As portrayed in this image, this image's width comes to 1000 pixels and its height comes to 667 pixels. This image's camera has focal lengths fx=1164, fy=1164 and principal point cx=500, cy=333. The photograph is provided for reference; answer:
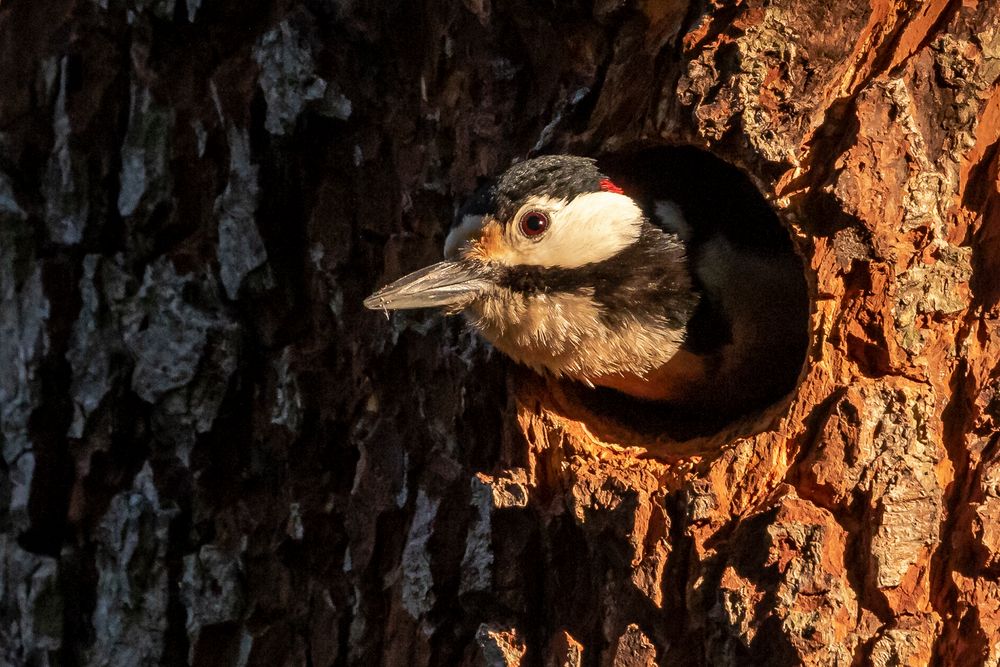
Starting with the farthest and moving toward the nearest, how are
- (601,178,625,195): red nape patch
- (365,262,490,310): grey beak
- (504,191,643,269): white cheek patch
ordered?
(601,178,625,195): red nape patch
(504,191,643,269): white cheek patch
(365,262,490,310): grey beak

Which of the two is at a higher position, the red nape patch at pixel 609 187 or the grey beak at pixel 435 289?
the red nape patch at pixel 609 187

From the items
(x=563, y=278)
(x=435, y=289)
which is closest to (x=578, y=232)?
(x=563, y=278)

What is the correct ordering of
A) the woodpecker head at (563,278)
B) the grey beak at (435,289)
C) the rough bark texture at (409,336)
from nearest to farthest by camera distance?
the rough bark texture at (409,336) → the grey beak at (435,289) → the woodpecker head at (563,278)

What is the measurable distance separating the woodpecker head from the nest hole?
0.08 meters

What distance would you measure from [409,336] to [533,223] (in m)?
0.42

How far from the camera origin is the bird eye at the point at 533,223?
2.85 meters

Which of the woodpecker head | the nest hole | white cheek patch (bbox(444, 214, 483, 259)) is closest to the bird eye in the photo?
the woodpecker head

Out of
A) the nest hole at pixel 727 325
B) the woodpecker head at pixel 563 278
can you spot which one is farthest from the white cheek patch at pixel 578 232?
the nest hole at pixel 727 325

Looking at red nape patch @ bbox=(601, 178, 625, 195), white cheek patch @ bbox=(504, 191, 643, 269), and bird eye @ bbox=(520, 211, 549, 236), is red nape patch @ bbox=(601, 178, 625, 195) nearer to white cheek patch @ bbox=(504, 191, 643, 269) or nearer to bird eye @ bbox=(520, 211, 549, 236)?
white cheek patch @ bbox=(504, 191, 643, 269)

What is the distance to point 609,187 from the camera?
301cm

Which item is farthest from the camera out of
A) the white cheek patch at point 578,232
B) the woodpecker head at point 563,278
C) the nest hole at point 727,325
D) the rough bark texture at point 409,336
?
the nest hole at point 727,325

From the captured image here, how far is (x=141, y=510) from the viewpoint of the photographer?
9.66 feet

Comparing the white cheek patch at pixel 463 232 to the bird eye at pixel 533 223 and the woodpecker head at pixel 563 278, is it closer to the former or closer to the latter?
the woodpecker head at pixel 563 278

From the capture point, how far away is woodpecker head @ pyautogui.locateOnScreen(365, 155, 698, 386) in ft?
9.09
